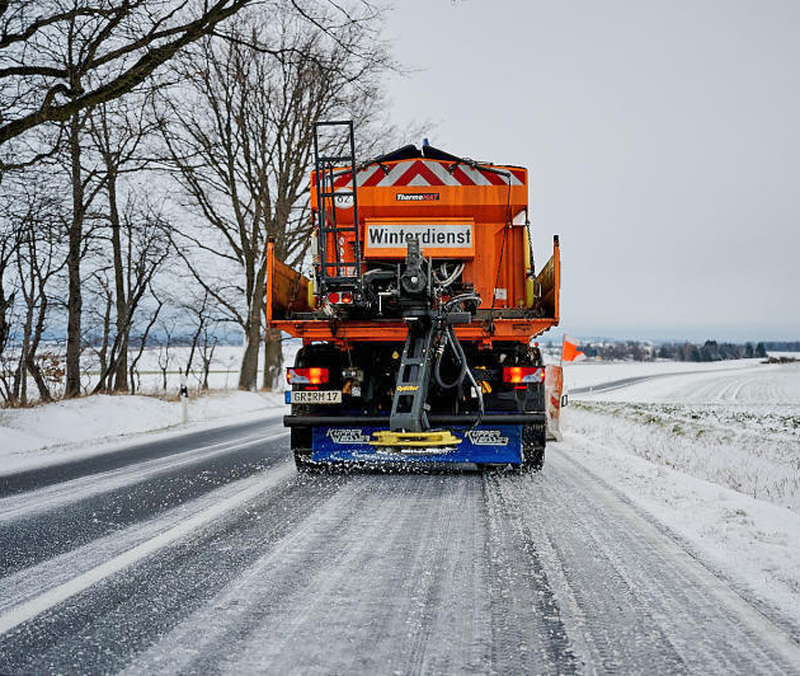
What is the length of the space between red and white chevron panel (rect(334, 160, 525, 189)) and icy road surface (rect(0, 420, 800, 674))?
3.52 metres

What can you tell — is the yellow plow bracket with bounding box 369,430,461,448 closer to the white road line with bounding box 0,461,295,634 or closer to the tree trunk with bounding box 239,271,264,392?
the white road line with bounding box 0,461,295,634

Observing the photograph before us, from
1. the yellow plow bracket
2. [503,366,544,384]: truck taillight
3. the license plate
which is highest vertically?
[503,366,544,384]: truck taillight

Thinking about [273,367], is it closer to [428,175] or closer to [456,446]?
[428,175]

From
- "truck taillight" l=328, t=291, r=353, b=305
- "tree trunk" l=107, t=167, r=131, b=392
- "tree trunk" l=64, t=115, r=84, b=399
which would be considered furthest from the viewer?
"tree trunk" l=107, t=167, r=131, b=392

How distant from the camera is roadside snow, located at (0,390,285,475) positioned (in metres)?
10.1

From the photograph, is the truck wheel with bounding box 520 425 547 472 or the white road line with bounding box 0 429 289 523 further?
the truck wheel with bounding box 520 425 547 472

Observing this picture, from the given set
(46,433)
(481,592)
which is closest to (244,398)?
(46,433)

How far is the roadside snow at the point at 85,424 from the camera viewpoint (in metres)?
10.1

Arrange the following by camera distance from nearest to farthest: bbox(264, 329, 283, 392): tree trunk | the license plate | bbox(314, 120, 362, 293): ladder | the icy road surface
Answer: the icy road surface → bbox(314, 120, 362, 293): ladder → the license plate → bbox(264, 329, 283, 392): tree trunk

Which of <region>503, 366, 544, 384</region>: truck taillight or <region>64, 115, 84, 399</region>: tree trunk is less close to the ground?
<region>64, 115, 84, 399</region>: tree trunk

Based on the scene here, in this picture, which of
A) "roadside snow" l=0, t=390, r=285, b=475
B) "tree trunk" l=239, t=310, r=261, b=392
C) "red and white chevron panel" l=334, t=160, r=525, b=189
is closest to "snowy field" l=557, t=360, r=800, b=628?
"red and white chevron panel" l=334, t=160, r=525, b=189

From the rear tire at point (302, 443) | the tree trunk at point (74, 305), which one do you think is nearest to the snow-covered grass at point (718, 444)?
the rear tire at point (302, 443)

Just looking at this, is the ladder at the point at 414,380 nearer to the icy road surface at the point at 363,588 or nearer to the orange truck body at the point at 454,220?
the icy road surface at the point at 363,588

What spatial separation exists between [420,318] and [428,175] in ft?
7.41
